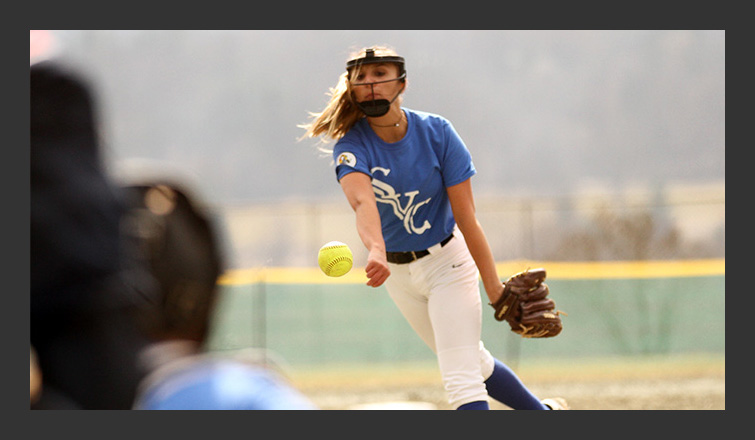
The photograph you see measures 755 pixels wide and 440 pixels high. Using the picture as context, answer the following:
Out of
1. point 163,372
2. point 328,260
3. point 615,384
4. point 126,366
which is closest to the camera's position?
point 163,372

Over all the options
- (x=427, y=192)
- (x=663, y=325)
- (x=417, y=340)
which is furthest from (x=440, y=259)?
(x=663, y=325)

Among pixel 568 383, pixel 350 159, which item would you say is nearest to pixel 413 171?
pixel 350 159

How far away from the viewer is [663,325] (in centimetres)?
934

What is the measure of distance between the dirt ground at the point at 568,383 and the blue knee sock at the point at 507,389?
3628mm

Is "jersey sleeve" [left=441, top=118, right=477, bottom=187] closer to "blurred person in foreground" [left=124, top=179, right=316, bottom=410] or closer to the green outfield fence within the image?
"blurred person in foreground" [left=124, top=179, right=316, bottom=410]

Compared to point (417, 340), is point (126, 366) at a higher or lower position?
higher

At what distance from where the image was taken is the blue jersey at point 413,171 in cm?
398

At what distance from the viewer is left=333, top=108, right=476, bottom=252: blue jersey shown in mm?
3982

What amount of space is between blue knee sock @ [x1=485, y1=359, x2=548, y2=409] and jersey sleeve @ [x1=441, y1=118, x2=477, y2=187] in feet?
3.59

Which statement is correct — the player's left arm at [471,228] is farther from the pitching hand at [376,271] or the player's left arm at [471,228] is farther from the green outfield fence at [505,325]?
the green outfield fence at [505,325]

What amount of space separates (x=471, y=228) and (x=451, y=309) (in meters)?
0.46

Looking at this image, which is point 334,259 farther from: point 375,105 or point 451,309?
point 375,105

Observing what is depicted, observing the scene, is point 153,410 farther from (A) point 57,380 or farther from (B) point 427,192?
(B) point 427,192

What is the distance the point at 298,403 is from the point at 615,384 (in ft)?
26.7
